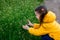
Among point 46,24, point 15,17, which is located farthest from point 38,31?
point 15,17

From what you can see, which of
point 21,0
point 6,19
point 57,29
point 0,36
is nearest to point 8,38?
point 0,36

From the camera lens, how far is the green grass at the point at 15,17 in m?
6.27

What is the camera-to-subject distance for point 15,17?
22.1 ft

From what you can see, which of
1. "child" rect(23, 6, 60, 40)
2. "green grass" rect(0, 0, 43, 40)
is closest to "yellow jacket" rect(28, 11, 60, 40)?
"child" rect(23, 6, 60, 40)

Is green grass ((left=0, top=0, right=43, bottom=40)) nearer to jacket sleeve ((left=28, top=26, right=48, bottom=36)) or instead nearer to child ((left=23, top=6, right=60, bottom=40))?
jacket sleeve ((left=28, top=26, right=48, bottom=36))

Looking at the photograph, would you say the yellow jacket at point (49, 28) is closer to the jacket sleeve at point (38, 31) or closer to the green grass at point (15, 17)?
the jacket sleeve at point (38, 31)

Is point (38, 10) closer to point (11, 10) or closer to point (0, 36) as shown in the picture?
point (0, 36)

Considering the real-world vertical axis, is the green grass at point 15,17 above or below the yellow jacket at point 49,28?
below

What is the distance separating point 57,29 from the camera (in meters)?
5.81

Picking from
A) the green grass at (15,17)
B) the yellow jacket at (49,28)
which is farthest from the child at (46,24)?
the green grass at (15,17)

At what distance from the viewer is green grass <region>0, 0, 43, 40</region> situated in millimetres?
6270

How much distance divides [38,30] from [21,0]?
80.8 inches

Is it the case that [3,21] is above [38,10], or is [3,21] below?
below

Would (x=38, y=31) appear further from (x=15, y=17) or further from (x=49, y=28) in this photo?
(x=15, y=17)
